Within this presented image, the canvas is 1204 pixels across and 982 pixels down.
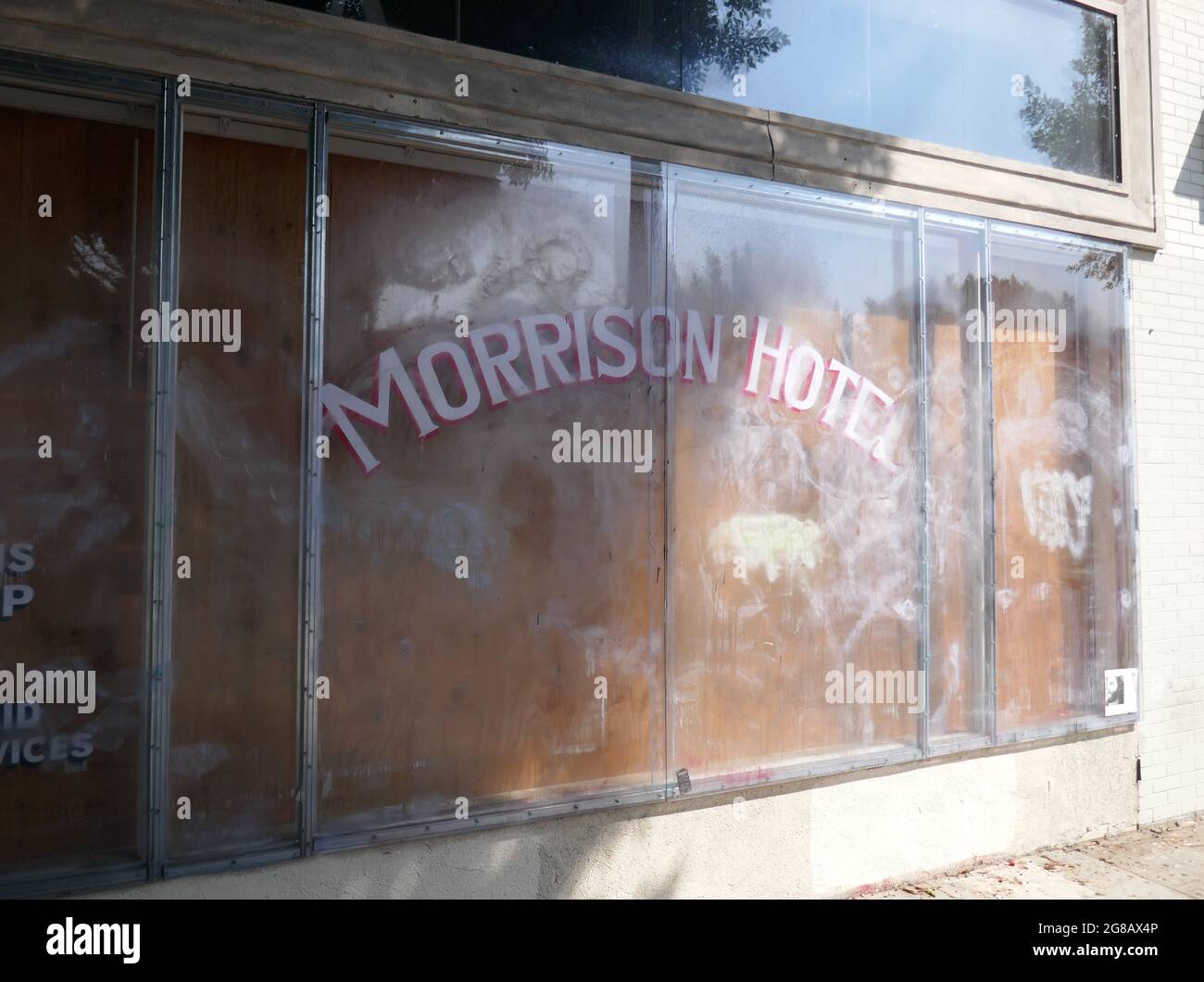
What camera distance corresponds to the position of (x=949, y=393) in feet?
18.8

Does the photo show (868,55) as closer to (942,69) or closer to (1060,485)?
(942,69)

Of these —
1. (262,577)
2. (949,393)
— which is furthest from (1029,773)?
(262,577)

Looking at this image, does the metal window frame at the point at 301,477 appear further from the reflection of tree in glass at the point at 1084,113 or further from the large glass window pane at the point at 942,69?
the reflection of tree in glass at the point at 1084,113

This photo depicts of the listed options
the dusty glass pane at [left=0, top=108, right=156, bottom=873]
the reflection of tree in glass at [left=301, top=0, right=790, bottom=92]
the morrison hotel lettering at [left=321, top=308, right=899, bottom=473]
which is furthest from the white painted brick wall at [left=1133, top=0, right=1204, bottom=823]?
the dusty glass pane at [left=0, top=108, right=156, bottom=873]

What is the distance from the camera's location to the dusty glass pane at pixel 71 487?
368 cm

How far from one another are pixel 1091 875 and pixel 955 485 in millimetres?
2394

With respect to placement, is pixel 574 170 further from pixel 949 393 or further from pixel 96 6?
pixel 949 393

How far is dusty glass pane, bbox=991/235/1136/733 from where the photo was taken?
5895 millimetres

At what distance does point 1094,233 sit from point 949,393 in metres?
1.64

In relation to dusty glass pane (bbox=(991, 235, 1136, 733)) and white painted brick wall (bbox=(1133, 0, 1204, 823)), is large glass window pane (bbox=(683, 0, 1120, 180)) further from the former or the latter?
dusty glass pane (bbox=(991, 235, 1136, 733))

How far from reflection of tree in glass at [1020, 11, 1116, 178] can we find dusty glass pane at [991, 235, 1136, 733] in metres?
0.64

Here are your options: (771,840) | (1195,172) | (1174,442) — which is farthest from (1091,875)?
(1195,172)

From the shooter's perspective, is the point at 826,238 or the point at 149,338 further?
the point at 826,238

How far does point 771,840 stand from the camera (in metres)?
5.00
